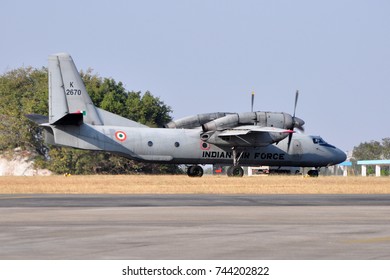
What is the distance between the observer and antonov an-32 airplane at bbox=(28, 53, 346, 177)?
59.8m

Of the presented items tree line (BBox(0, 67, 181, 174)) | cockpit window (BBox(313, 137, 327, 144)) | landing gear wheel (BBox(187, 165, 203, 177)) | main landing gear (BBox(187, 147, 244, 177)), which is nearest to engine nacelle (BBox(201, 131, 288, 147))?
main landing gear (BBox(187, 147, 244, 177))

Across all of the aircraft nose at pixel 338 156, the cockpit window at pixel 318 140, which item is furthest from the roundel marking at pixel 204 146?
the aircraft nose at pixel 338 156

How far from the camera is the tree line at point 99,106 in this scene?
9356cm

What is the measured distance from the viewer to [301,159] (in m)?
68.3

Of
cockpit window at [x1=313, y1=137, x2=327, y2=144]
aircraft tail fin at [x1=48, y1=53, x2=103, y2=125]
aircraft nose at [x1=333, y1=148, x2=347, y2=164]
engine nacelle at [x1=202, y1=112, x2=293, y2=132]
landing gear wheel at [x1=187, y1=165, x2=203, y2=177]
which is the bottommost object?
landing gear wheel at [x1=187, y1=165, x2=203, y2=177]

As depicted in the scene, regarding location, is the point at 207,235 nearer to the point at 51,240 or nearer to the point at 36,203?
the point at 51,240

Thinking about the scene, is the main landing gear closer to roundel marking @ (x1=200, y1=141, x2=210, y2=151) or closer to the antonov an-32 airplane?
the antonov an-32 airplane

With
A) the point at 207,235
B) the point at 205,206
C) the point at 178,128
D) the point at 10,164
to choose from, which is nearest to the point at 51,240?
the point at 207,235

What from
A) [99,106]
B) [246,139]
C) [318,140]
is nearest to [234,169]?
[246,139]

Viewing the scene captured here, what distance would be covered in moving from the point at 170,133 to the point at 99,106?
37.4m

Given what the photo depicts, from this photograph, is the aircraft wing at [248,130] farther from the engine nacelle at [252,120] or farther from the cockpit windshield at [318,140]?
the cockpit windshield at [318,140]
